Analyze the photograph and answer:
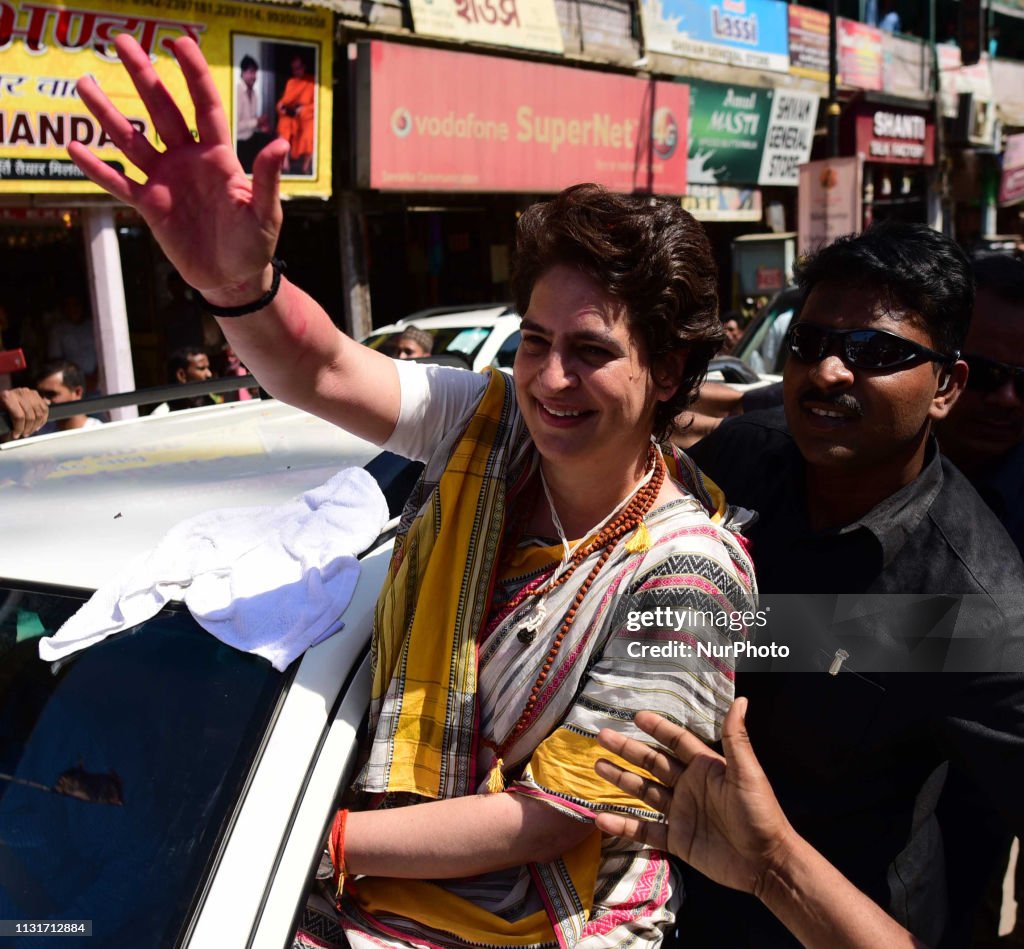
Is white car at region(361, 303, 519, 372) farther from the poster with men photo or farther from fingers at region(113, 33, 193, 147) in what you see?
fingers at region(113, 33, 193, 147)

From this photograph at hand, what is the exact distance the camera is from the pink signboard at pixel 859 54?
1616 centimetres

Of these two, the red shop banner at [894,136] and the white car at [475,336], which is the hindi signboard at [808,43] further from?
the white car at [475,336]

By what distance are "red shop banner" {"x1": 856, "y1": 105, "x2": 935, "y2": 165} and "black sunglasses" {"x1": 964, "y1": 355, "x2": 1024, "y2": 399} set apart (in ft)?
51.8

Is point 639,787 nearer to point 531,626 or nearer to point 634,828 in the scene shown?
point 634,828

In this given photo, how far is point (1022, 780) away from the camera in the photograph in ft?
4.89

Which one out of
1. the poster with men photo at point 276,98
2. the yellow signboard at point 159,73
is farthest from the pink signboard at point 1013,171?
the poster with men photo at point 276,98

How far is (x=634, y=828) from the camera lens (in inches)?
56.4

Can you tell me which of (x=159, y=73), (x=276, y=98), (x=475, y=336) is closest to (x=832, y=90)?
(x=276, y=98)

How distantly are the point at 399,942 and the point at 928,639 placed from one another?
92cm

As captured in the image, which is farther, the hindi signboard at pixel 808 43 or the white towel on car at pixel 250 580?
the hindi signboard at pixel 808 43

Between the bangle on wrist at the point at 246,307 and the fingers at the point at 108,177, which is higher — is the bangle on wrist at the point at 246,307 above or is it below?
below

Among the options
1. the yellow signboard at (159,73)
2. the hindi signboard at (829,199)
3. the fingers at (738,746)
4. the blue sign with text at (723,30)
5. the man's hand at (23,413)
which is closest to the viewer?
the fingers at (738,746)

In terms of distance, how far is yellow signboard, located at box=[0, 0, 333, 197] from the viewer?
7.44 meters

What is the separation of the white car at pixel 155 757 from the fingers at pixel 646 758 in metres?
0.40
